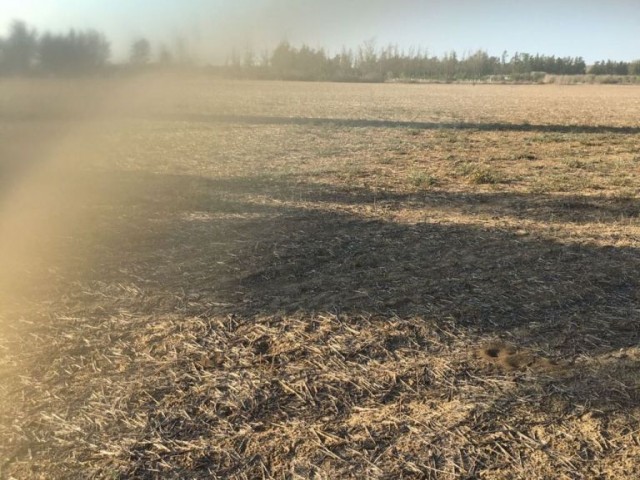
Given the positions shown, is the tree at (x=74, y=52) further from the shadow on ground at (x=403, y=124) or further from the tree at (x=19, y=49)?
the shadow on ground at (x=403, y=124)

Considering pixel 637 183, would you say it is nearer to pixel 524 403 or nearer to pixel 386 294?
pixel 386 294

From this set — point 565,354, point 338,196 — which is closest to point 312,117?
point 338,196

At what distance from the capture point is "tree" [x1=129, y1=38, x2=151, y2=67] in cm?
349

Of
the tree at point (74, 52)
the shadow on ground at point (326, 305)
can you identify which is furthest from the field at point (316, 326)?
the tree at point (74, 52)

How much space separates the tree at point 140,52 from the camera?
349 cm

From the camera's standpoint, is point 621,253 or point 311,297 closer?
point 311,297

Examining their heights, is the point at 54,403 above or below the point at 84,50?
below

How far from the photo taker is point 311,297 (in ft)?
13.5

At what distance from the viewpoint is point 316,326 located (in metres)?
3.61

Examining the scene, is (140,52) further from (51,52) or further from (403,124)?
(403,124)

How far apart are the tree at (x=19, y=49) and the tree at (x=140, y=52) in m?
1.97

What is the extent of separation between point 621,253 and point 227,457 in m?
4.40

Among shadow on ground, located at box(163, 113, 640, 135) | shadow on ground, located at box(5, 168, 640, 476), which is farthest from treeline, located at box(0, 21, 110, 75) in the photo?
shadow on ground, located at box(163, 113, 640, 135)

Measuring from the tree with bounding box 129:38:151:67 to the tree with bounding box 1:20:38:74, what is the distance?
6.45 feet
